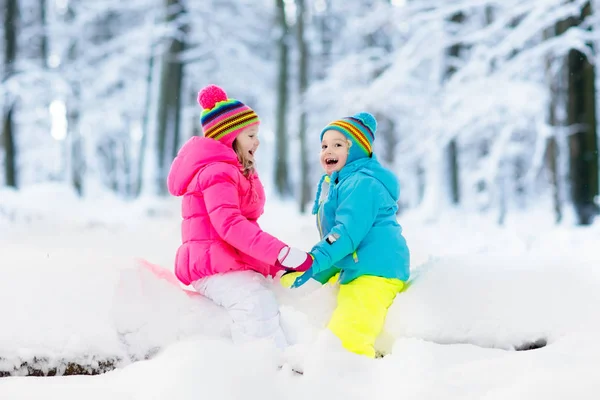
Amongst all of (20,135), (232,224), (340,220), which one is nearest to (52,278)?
(232,224)

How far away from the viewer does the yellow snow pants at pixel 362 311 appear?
2803 mm

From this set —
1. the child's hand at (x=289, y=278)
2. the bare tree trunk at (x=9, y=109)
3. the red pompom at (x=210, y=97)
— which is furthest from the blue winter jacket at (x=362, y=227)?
the bare tree trunk at (x=9, y=109)

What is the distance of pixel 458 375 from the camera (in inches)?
98.3

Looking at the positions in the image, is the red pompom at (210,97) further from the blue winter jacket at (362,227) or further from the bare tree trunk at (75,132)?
the bare tree trunk at (75,132)

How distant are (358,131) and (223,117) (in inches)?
32.0

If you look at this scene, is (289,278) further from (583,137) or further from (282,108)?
(282,108)

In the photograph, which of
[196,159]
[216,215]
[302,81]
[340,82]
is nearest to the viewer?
[216,215]

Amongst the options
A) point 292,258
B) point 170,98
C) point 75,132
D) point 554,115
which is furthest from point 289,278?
point 75,132

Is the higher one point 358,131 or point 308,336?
point 358,131

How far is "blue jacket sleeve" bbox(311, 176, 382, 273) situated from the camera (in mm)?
2906

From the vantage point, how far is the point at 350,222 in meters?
2.97

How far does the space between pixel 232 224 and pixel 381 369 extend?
3.50 feet

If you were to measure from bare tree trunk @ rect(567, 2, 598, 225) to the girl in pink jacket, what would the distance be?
6.72 meters

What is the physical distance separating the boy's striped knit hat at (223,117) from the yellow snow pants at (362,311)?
43.8 inches
